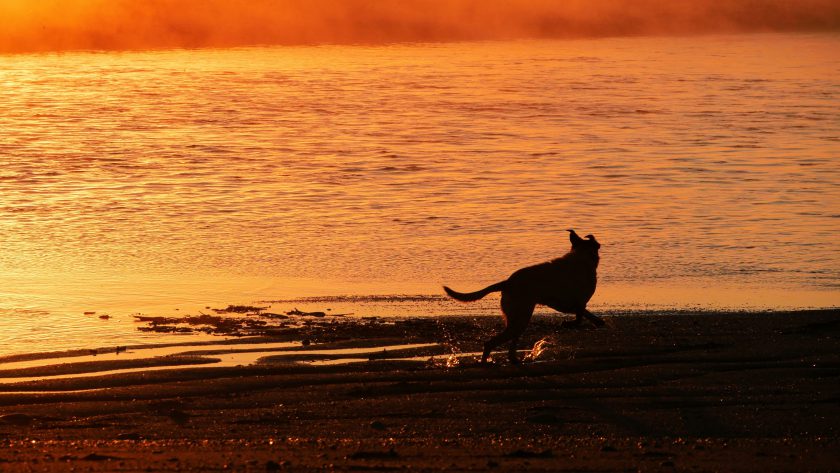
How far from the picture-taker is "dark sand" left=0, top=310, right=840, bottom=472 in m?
6.99

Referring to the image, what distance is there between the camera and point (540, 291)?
33.4 feet

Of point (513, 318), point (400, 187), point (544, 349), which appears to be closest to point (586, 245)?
point (544, 349)

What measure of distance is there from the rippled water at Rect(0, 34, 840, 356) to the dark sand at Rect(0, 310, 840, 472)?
2289 mm

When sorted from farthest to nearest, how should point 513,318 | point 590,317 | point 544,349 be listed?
point 590,317 → point 544,349 → point 513,318

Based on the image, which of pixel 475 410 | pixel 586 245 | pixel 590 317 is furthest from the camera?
pixel 586 245

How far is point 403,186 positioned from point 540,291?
40.5 ft

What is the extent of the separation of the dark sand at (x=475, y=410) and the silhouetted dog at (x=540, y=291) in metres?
0.27

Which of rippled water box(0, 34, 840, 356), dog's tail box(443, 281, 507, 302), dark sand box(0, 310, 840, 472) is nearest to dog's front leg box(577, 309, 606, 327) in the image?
dark sand box(0, 310, 840, 472)

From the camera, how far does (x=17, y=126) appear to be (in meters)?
33.2

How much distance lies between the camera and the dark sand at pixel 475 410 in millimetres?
6988

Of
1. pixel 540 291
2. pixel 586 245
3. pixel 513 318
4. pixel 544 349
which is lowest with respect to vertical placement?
pixel 544 349

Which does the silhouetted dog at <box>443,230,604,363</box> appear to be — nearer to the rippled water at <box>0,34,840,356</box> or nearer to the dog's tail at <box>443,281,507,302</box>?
the dog's tail at <box>443,281,507,302</box>

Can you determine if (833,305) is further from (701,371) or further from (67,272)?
(67,272)

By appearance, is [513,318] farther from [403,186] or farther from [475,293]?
[403,186]
